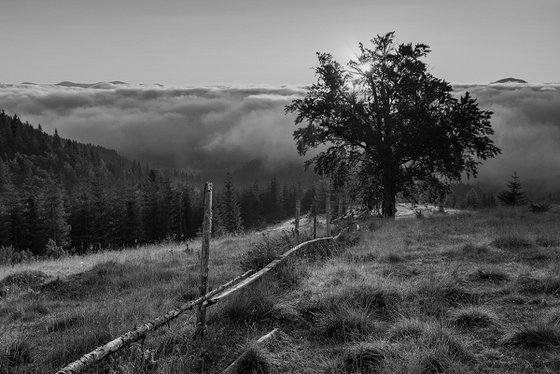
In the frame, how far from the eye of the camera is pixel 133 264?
40.9 ft

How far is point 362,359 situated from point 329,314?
49.5 inches

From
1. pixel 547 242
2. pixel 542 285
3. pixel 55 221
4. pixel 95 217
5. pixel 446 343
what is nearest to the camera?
pixel 446 343

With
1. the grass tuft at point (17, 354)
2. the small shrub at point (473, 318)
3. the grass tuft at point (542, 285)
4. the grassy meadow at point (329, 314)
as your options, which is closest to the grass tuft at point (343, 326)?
the grassy meadow at point (329, 314)

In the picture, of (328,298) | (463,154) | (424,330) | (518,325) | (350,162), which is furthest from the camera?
(350,162)

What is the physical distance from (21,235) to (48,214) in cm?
587

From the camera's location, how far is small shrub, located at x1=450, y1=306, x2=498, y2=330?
5820 mm

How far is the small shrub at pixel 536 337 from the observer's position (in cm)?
502

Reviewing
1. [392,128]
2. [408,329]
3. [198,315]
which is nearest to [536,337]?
[408,329]

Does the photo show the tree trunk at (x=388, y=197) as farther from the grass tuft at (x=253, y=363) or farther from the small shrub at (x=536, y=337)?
the grass tuft at (x=253, y=363)

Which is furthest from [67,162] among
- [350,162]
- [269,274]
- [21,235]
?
[269,274]

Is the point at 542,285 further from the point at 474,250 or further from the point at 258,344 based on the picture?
the point at 258,344

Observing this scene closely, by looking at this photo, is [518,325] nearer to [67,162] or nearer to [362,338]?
A: [362,338]

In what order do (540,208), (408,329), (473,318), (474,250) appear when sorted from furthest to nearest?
1. (540,208)
2. (474,250)
3. (473,318)
4. (408,329)

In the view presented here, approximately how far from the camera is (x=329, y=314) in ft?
19.8
